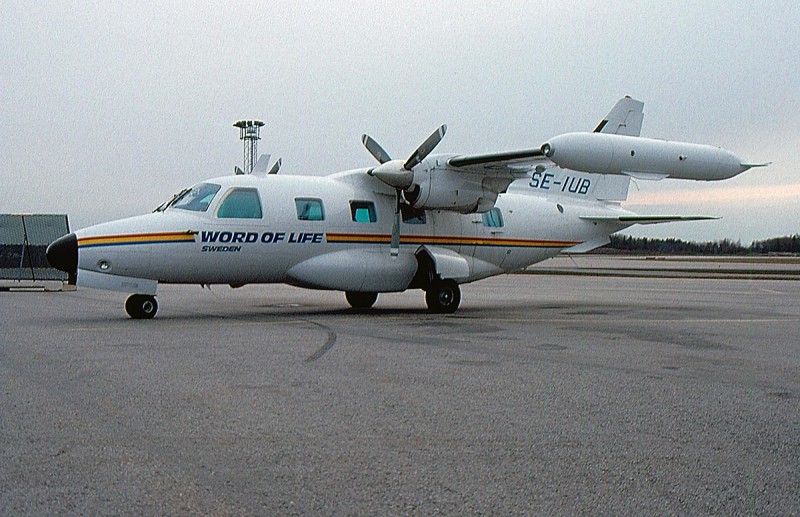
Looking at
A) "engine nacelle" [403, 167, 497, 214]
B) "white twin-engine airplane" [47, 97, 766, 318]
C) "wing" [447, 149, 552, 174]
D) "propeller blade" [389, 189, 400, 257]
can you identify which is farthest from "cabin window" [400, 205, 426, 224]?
"wing" [447, 149, 552, 174]

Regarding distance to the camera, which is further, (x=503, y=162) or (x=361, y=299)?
(x=361, y=299)

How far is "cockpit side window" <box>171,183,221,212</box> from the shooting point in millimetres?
15594

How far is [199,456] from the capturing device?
16.4ft

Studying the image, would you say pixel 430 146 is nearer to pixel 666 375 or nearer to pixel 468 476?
pixel 666 375

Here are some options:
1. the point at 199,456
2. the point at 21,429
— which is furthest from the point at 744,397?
the point at 21,429

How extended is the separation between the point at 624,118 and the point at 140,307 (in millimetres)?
12976

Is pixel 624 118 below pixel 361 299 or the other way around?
the other way around

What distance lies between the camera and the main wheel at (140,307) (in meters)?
14.9

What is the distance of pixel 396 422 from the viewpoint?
19.8ft

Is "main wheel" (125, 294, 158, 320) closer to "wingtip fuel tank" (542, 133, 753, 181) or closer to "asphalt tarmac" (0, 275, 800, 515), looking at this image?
"asphalt tarmac" (0, 275, 800, 515)

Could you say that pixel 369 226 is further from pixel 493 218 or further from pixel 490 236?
pixel 493 218

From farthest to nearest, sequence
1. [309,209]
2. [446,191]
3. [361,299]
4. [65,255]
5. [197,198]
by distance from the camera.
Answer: [361,299] < [446,191] < [309,209] < [197,198] < [65,255]

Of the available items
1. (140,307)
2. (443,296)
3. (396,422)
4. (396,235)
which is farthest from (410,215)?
(396,422)

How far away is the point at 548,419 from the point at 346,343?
5172 millimetres
